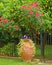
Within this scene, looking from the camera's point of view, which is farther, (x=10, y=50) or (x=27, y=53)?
(x=10, y=50)

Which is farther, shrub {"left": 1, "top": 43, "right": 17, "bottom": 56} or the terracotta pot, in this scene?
shrub {"left": 1, "top": 43, "right": 17, "bottom": 56}

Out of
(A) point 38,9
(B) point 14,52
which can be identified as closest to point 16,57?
(B) point 14,52

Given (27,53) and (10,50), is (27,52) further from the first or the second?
(10,50)

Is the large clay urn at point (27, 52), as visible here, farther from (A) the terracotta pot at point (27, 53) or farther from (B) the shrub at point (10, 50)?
(B) the shrub at point (10, 50)

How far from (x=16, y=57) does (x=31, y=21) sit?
A: 1958 millimetres

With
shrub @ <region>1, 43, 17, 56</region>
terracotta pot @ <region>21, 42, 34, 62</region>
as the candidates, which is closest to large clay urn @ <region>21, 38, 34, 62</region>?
terracotta pot @ <region>21, 42, 34, 62</region>

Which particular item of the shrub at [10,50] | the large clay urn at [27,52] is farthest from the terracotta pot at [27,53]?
the shrub at [10,50]

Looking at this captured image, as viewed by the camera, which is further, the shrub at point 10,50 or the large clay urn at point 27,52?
the shrub at point 10,50

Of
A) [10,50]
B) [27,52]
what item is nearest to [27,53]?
[27,52]

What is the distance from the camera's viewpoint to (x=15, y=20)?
14.2 metres

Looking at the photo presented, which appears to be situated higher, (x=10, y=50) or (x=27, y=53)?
(x=10, y=50)

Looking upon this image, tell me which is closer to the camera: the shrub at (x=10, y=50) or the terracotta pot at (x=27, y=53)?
the terracotta pot at (x=27, y=53)

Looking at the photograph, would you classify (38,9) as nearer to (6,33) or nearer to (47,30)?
(47,30)

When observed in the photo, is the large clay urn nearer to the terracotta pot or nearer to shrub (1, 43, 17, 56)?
the terracotta pot
